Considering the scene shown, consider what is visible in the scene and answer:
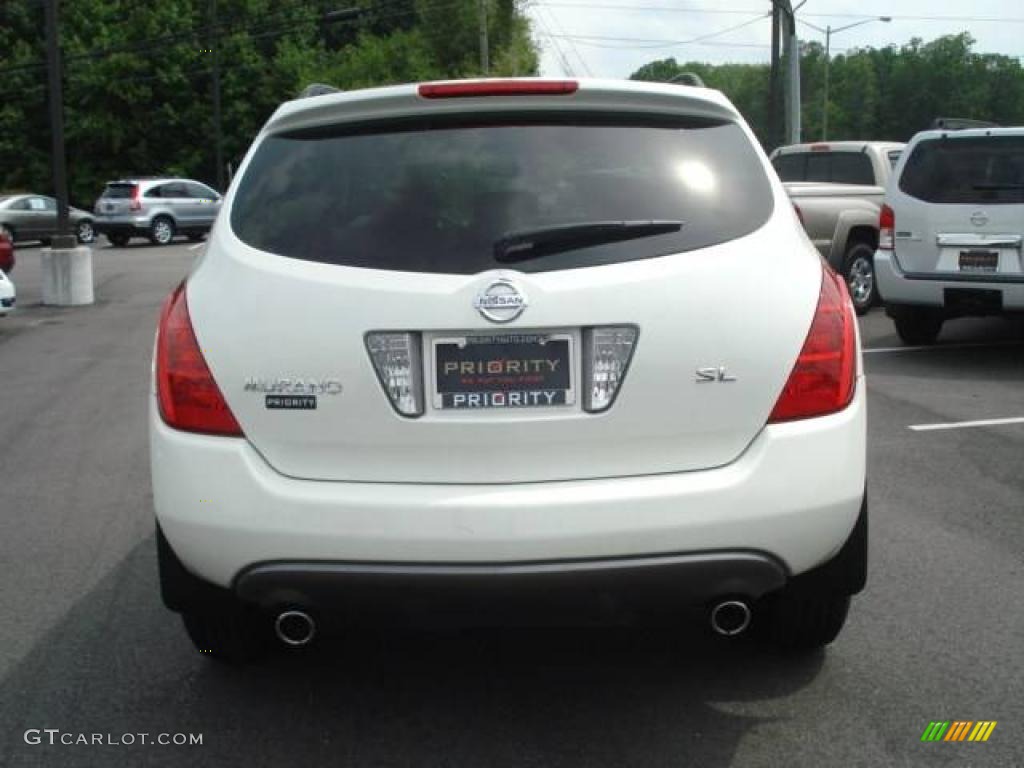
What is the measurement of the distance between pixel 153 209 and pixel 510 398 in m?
30.7

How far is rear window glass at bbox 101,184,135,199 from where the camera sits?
3222cm

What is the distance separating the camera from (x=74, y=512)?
5.97m

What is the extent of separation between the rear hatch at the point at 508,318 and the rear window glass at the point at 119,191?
3045 centimetres

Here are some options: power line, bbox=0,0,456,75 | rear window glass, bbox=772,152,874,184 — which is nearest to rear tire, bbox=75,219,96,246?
power line, bbox=0,0,456,75

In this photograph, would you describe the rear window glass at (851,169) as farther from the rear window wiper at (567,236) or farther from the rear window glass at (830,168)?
the rear window wiper at (567,236)

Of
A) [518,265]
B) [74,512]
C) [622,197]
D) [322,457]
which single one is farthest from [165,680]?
[74,512]

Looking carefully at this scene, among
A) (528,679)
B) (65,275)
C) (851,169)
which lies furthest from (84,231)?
(528,679)

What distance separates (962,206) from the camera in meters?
10.4

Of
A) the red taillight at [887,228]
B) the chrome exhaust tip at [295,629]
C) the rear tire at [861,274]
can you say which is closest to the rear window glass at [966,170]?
the red taillight at [887,228]

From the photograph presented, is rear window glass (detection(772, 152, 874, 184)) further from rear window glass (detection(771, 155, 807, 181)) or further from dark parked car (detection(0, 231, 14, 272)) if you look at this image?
dark parked car (detection(0, 231, 14, 272))

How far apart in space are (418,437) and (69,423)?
5.91m

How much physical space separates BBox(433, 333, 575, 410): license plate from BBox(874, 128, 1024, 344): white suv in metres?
7.94

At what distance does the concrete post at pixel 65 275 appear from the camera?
16500 mm

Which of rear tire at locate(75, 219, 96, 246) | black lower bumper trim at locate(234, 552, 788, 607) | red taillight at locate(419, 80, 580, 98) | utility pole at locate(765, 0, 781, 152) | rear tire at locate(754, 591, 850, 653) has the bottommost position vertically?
rear tire at locate(75, 219, 96, 246)
